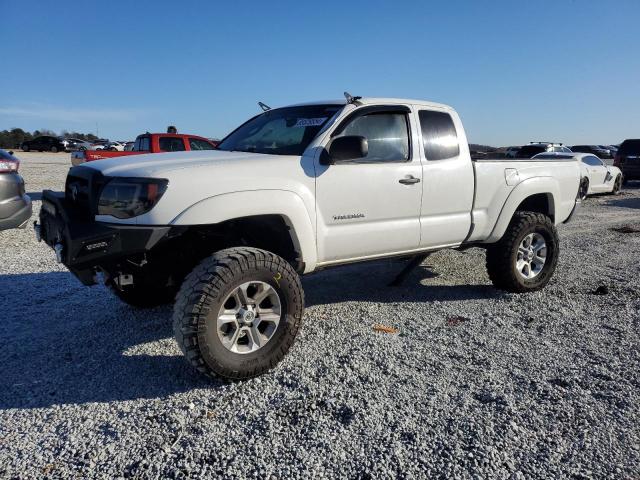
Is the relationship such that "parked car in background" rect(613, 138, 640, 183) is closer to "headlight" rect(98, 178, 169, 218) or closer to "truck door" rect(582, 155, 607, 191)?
"truck door" rect(582, 155, 607, 191)

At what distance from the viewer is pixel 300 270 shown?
12.0 ft

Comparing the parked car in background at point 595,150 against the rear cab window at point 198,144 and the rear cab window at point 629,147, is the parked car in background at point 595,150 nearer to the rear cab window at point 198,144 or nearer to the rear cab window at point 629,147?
the rear cab window at point 629,147

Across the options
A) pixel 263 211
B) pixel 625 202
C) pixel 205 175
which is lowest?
pixel 625 202

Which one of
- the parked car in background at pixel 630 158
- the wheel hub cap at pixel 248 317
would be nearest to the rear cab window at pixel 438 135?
the wheel hub cap at pixel 248 317

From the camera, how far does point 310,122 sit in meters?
3.99

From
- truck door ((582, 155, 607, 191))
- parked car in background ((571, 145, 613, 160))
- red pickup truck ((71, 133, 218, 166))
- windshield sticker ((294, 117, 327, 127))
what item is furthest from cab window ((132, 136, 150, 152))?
parked car in background ((571, 145, 613, 160))

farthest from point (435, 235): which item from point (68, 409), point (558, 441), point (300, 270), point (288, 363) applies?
point (68, 409)

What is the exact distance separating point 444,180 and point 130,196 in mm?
2621

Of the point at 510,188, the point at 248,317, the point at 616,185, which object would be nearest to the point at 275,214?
the point at 248,317

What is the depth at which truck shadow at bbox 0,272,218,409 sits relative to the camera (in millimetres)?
3074

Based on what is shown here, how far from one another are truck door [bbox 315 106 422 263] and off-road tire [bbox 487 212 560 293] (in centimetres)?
127

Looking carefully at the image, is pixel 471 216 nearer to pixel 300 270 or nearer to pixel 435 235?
pixel 435 235

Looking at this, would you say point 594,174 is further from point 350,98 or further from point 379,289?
point 350,98

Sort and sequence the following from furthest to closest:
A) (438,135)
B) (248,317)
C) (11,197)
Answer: (11,197)
(438,135)
(248,317)
